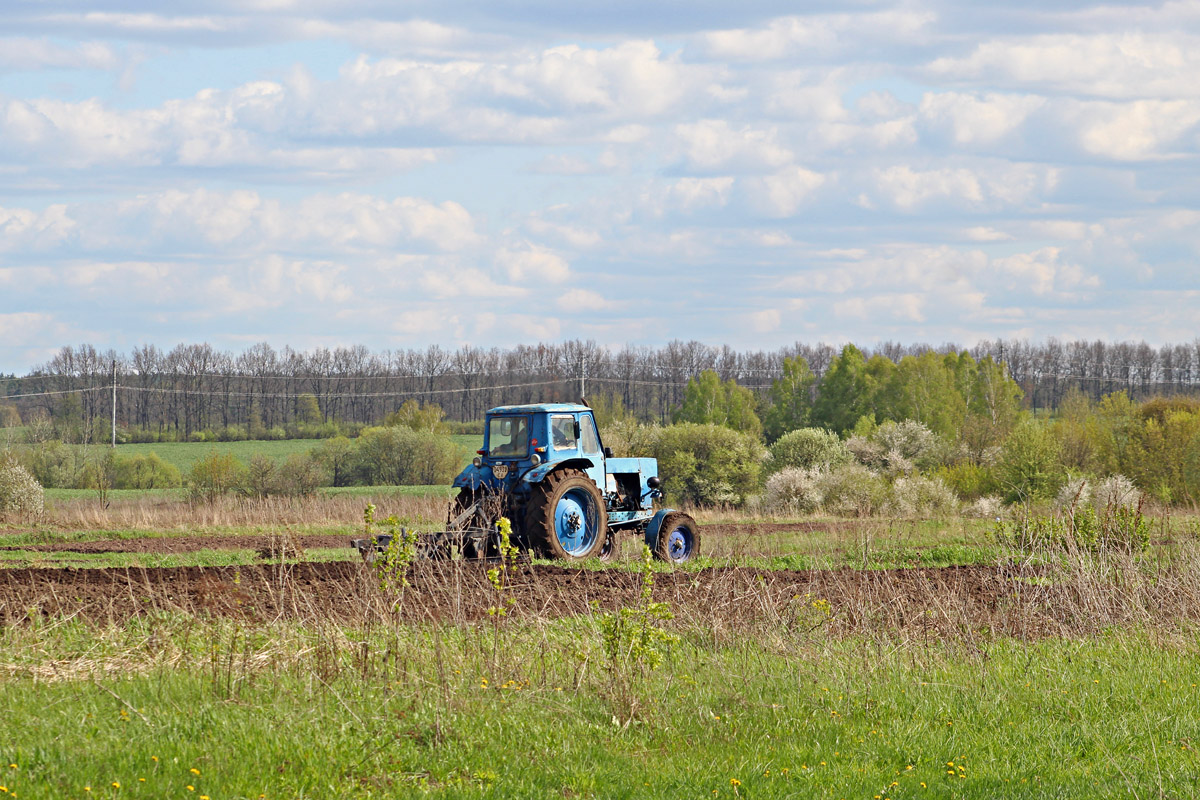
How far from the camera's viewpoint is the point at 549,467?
650 inches

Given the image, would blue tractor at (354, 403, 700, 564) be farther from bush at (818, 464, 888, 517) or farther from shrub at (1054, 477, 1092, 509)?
bush at (818, 464, 888, 517)

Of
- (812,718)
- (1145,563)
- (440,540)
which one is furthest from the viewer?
(440,540)

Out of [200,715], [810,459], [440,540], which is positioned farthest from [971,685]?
[810,459]

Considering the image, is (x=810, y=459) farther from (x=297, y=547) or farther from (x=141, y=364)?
(x=141, y=364)

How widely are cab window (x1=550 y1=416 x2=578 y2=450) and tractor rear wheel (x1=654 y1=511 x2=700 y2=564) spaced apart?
2.08m

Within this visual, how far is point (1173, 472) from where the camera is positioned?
125 ft

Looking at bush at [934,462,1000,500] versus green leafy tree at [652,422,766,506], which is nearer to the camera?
bush at [934,462,1000,500]

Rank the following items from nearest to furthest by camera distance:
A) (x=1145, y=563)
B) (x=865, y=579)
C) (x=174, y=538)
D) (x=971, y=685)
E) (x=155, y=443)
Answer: (x=971, y=685), (x=865, y=579), (x=1145, y=563), (x=174, y=538), (x=155, y=443)

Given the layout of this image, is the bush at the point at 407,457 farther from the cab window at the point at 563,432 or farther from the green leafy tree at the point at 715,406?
the cab window at the point at 563,432

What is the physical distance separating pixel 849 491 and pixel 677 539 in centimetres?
1841

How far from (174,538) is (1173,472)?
3319 cm

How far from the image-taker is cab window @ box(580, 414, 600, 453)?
680 inches

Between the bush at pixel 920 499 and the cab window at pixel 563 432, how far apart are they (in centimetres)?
1949

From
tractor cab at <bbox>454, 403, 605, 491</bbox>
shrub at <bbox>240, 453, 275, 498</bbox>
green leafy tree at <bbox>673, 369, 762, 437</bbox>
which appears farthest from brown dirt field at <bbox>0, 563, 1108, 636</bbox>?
green leafy tree at <bbox>673, 369, 762, 437</bbox>
